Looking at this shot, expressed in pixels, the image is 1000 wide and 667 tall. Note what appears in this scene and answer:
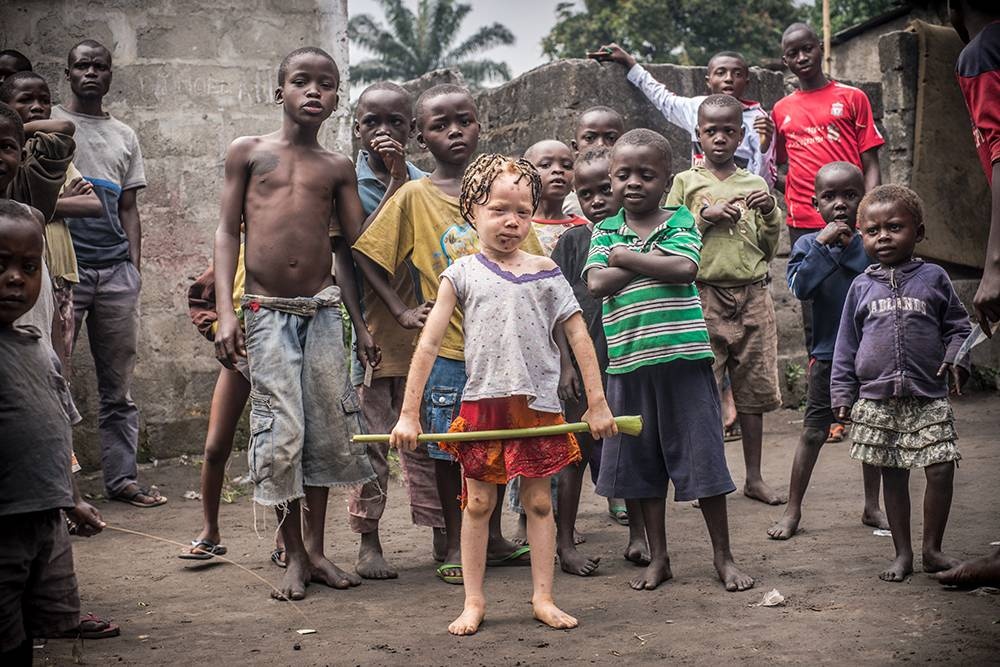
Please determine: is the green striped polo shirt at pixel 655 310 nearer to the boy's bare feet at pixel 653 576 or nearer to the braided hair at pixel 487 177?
the braided hair at pixel 487 177

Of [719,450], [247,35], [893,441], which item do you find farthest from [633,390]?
[247,35]

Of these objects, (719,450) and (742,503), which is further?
(742,503)

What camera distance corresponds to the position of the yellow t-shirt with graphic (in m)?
4.26

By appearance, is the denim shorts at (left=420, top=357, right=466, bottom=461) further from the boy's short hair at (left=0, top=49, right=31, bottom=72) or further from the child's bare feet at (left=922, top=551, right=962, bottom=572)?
the boy's short hair at (left=0, top=49, right=31, bottom=72)

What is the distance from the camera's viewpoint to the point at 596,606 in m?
3.74

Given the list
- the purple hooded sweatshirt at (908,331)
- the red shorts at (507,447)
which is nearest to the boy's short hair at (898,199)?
the purple hooded sweatshirt at (908,331)

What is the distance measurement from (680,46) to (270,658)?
26.4 meters

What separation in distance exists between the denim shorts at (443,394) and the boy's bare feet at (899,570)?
1621 mm

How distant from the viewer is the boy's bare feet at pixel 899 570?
3748 mm

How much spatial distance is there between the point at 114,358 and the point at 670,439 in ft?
10.7

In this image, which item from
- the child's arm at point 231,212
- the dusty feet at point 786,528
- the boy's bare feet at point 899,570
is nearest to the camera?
the boy's bare feet at point 899,570

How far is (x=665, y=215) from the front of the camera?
409cm

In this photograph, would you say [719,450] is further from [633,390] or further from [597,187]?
[597,187]

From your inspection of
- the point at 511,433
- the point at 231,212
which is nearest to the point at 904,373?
the point at 511,433
